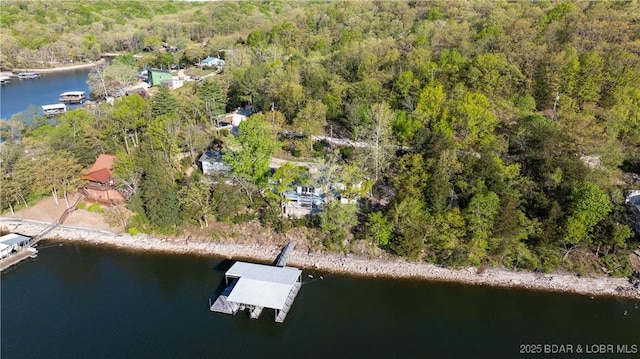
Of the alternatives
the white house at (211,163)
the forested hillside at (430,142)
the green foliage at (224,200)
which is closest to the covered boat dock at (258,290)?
Result: the forested hillside at (430,142)

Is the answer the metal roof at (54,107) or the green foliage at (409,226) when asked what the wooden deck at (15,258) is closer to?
the green foliage at (409,226)

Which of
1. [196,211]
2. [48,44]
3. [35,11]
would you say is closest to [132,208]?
[196,211]

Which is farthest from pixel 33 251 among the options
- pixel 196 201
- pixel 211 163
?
pixel 211 163

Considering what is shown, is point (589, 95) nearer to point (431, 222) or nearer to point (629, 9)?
point (629, 9)

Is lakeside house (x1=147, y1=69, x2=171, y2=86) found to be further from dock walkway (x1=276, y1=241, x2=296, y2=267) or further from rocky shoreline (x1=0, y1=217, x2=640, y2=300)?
dock walkway (x1=276, y1=241, x2=296, y2=267)

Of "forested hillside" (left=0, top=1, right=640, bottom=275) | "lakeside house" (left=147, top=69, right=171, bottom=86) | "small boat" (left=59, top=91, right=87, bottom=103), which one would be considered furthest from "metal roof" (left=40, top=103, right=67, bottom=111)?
"forested hillside" (left=0, top=1, right=640, bottom=275)

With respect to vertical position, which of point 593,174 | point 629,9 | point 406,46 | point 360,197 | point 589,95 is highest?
point 629,9
